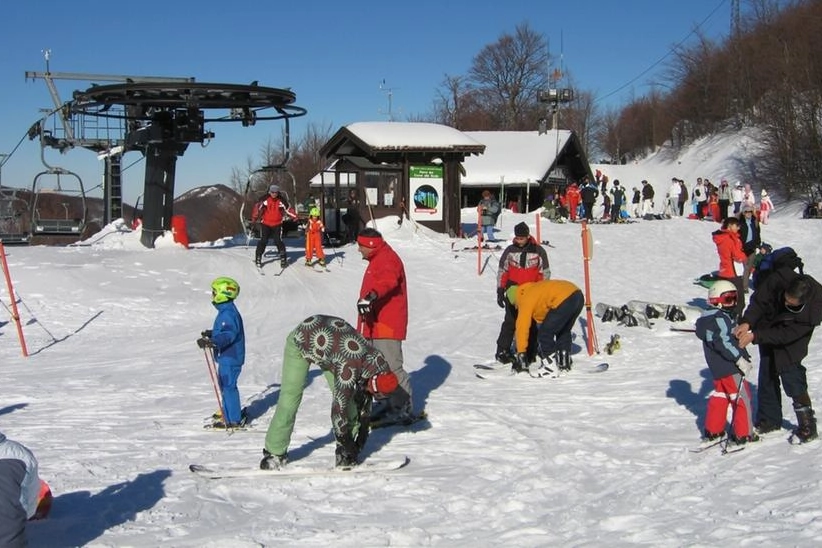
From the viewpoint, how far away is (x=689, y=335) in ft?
43.7

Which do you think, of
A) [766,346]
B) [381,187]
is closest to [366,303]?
[766,346]

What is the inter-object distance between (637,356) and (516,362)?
207 centimetres

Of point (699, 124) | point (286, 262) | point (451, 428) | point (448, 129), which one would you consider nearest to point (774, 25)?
point (699, 124)

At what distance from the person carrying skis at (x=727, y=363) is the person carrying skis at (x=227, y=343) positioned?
396 centimetres

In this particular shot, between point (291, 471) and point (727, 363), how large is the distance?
11.2 ft

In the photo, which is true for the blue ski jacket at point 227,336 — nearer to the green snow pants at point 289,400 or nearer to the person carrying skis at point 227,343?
the person carrying skis at point 227,343

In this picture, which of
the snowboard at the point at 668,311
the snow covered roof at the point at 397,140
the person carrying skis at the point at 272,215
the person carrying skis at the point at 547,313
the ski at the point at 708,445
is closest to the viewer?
the ski at the point at 708,445

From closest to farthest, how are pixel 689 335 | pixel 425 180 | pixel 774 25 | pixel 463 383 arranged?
pixel 463 383
pixel 689 335
pixel 425 180
pixel 774 25

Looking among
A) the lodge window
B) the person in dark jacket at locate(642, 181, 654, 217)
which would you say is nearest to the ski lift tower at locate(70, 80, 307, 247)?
the lodge window

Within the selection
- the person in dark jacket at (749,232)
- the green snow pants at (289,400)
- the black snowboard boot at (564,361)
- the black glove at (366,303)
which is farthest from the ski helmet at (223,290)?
the person in dark jacket at (749,232)

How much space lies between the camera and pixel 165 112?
803 inches

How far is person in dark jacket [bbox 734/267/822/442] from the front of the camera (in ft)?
22.1

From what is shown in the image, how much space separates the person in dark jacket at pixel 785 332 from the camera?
6730 mm

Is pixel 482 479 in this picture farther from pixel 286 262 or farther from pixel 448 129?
pixel 448 129
